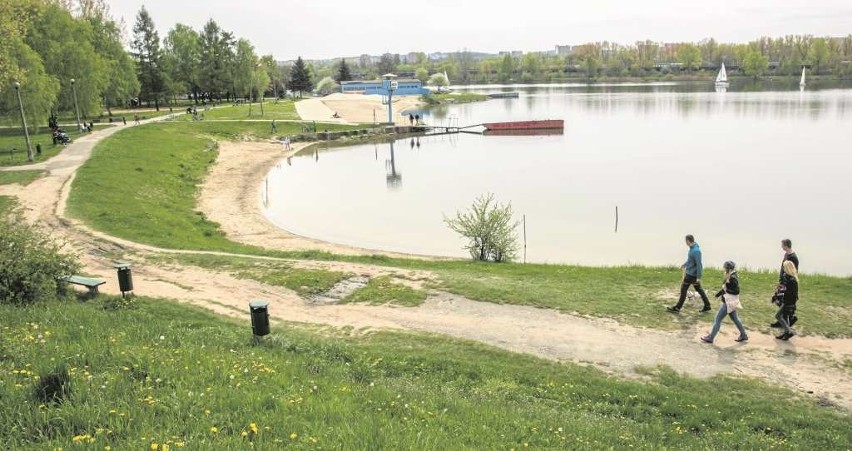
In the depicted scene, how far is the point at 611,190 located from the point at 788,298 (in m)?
27.6

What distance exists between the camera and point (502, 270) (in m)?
20.4

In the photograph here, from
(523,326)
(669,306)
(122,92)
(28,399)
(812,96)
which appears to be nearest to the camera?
(28,399)

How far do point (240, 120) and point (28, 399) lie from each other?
68.1 meters

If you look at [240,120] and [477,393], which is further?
[240,120]

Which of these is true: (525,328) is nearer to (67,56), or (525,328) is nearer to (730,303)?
(730,303)

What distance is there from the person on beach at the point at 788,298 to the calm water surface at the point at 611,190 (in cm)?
1183

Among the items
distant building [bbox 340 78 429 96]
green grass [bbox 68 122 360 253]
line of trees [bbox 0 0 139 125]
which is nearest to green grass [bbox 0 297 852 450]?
green grass [bbox 68 122 360 253]

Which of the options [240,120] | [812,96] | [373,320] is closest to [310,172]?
[240,120]

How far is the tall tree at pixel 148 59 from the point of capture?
8225cm

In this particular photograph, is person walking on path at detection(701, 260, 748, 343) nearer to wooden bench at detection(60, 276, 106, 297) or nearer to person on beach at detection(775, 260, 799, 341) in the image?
person on beach at detection(775, 260, 799, 341)

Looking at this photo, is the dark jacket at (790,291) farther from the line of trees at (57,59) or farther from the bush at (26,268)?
the line of trees at (57,59)

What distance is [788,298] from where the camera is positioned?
13.2 m

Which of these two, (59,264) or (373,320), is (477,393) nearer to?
(373,320)

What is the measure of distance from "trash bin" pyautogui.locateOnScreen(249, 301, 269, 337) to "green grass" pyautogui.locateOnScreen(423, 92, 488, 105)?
132 metres
